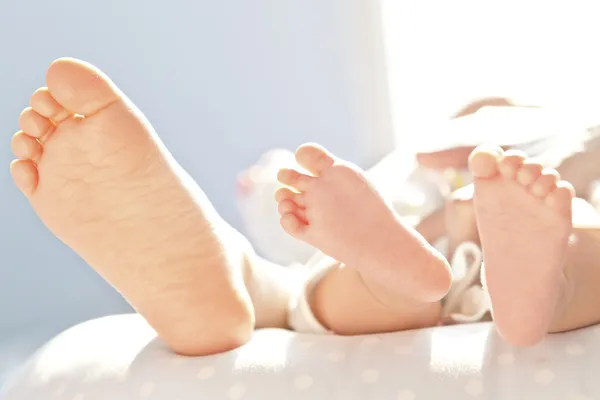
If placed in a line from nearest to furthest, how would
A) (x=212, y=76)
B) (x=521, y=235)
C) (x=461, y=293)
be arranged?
(x=521, y=235) < (x=461, y=293) < (x=212, y=76)

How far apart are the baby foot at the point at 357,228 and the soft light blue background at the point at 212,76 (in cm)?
96

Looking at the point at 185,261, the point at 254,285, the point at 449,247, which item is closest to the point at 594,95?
the point at 449,247

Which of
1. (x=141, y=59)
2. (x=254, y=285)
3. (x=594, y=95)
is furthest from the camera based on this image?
(x=141, y=59)

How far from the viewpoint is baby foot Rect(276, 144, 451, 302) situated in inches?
24.5

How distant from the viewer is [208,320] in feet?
2.23

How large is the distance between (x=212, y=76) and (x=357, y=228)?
1.10m

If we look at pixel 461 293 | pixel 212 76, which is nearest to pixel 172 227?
pixel 461 293

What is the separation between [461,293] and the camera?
29.8 inches

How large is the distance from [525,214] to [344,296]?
20 cm

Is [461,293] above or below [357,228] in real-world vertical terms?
below

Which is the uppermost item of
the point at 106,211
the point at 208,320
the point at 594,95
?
the point at 106,211

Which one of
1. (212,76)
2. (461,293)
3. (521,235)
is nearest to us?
Answer: (521,235)

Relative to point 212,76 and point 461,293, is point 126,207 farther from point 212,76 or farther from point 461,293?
point 212,76

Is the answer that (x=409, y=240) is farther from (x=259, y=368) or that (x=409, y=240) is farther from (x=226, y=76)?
(x=226, y=76)
